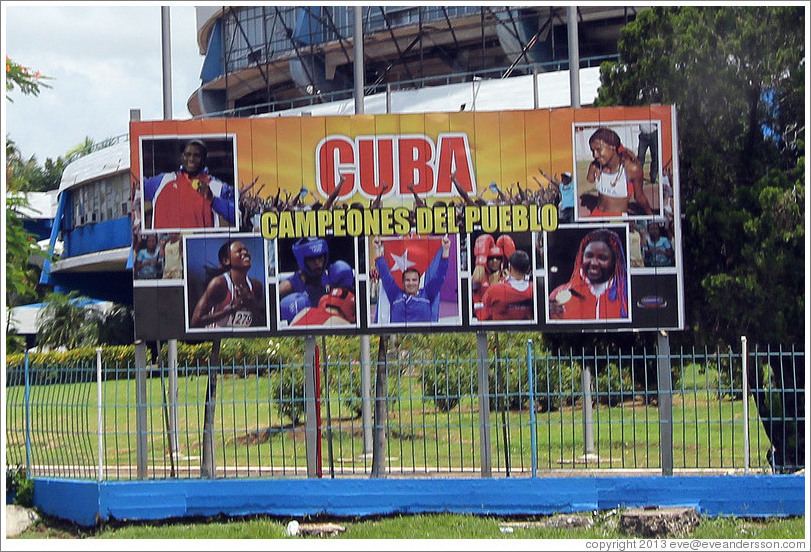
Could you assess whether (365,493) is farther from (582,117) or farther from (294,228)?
(582,117)

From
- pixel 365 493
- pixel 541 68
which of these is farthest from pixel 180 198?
pixel 541 68

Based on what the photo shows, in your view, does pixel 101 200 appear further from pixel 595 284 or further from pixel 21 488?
pixel 595 284

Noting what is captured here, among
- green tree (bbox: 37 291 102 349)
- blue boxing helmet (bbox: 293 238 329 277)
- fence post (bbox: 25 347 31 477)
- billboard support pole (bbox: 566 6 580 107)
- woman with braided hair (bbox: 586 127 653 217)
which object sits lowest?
fence post (bbox: 25 347 31 477)

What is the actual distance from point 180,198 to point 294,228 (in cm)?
128

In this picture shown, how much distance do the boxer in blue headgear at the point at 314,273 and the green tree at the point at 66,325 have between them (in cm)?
2243

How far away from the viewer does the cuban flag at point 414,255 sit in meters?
10.9

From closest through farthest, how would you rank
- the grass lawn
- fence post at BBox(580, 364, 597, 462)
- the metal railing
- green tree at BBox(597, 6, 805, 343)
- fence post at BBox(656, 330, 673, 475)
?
the metal railing, fence post at BBox(656, 330, 673, 475), the grass lawn, green tree at BBox(597, 6, 805, 343), fence post at BBox(580, 364, 597, 462)

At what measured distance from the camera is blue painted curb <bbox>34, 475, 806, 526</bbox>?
396 inches

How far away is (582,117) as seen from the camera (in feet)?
35.9

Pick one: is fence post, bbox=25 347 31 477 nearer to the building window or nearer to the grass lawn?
the grass lawn

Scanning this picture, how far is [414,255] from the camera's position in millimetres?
10914

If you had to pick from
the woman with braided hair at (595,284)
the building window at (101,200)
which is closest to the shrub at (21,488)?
the woman with braided hair at (595,284)

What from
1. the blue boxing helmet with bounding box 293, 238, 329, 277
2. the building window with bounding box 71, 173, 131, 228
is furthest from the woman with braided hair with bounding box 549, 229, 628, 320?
the building window with bounding box 71, 173, 131, 228

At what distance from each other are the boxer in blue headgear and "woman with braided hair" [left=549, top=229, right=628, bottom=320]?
2246 millimetres
